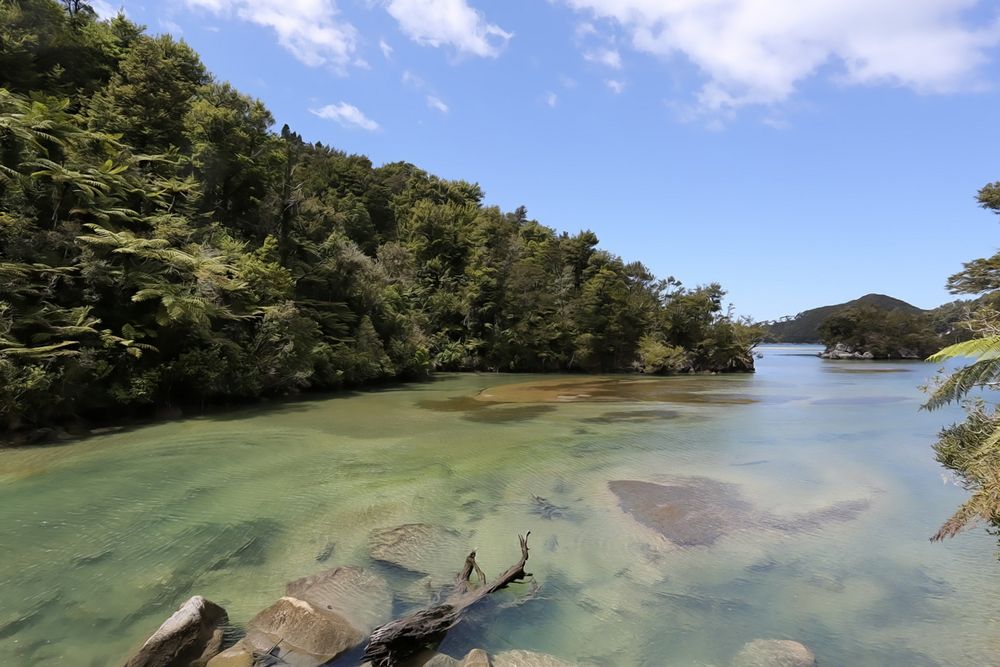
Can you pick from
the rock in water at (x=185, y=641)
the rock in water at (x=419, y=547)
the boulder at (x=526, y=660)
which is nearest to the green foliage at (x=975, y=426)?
the boulder at (x=526, y=660)

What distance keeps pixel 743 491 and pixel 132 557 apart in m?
10.5

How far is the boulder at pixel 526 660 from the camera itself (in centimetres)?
465

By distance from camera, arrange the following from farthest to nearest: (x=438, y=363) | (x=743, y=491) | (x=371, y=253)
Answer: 1. (x=371, y=253)
2. (x=438, y=363)
3. (x=743, y=491)

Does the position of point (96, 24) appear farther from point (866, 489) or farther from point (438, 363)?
point (866, 489)

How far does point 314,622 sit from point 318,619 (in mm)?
41

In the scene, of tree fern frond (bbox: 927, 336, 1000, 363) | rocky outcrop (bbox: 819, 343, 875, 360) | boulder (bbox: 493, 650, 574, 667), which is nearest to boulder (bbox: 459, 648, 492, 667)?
boulder (bbox: 493, 650, 574, 667)

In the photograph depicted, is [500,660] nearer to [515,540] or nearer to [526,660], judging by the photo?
[526,660]

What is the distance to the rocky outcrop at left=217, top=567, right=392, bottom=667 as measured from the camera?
4617 mm

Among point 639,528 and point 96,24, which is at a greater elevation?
→ point 96,24

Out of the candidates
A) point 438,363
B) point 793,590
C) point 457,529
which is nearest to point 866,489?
point 793,590

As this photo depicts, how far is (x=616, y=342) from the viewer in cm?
4825

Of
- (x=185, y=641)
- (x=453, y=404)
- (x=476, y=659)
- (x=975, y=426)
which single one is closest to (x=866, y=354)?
(x=453, y=404)

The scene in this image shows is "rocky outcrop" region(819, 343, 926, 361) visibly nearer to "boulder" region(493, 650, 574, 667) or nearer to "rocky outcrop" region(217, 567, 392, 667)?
"boulder" region(493, 650, 574, 667)

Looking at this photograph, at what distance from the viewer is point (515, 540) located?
7.74 meters
